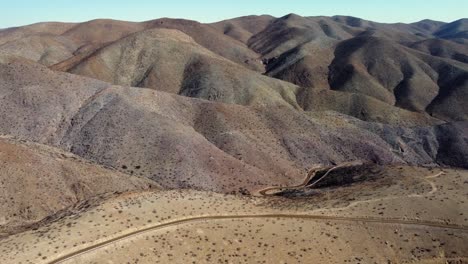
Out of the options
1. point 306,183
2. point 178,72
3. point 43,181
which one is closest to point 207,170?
point 306,183

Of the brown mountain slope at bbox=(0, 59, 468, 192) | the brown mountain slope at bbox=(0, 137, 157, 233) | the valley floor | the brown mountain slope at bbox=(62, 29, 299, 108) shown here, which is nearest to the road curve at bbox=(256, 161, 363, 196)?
the brown mountain slope at bbox=(0, 59, 468, 192)

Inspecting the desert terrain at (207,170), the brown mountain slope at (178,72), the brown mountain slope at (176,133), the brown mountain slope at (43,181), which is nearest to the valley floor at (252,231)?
the desert terrain at (207,170)

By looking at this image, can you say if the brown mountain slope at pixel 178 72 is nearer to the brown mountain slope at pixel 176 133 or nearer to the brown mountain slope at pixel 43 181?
the brown mountain slope at pixel 176 133

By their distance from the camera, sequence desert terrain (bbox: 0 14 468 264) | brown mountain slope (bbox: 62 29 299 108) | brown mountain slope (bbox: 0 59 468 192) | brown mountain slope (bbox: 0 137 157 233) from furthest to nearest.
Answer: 1. brown mountain slope (bbox: 62 29 299 108)
2. brown mountain slope (bbox: 0 59 468 192)
3. brown mountain slope (bbox: 0 137 157 233)
4. desert terrain (bbox: 0 14 468 264)

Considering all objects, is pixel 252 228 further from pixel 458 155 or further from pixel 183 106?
pixel 458 155

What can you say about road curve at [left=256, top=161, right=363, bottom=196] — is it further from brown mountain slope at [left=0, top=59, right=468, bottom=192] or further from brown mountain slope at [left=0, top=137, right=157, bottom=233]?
brown mountain slope at [left=0, top=137, right=157, bottom=233]

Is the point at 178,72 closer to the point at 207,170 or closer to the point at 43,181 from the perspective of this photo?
the point at 207,170
